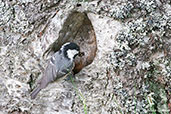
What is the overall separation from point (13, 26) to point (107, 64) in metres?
0.85

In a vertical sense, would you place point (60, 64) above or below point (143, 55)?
below

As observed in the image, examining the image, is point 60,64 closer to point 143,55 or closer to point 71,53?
point 71,53

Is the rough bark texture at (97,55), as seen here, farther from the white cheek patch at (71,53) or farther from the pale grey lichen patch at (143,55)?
the white cheek patch at (71,53)

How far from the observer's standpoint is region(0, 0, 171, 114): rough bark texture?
1704 millimetres

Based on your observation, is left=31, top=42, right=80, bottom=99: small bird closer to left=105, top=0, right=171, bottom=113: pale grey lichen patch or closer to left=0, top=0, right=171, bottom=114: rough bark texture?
left=0, top=0, right=171, bottom=114: rough bark texture

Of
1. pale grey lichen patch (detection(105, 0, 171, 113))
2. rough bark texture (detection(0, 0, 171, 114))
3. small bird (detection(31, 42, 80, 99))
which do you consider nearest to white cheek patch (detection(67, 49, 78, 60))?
small bird (detection(31, 42, 80, 99))

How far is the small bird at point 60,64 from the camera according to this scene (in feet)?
6.49

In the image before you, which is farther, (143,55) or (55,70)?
(55,70)

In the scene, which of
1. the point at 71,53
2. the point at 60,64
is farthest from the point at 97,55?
the point at 60,64

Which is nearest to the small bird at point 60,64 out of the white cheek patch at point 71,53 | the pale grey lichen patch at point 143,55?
the white cheek patch at point 71,53

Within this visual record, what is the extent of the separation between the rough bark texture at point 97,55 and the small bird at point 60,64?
60 mm

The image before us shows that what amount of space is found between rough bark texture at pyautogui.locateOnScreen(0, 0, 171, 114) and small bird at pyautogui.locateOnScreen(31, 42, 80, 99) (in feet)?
0.20

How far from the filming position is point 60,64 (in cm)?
224

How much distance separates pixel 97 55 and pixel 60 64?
420mm
